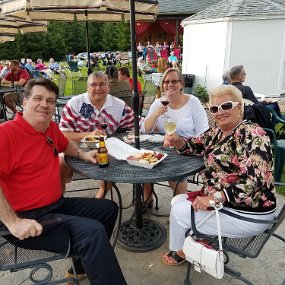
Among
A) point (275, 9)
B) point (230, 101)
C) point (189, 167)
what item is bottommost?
point (189, 167)

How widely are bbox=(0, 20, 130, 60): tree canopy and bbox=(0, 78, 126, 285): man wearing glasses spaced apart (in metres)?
27.9

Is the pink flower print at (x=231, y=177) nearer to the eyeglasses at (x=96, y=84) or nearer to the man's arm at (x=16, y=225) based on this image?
the man's arm at (x=16, y=225)

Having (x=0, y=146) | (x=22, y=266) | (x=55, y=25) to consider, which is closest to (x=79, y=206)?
(x=22, y=266)

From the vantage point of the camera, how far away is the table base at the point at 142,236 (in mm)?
2842

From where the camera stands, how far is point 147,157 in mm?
2363

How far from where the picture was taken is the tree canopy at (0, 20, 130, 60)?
108 feet

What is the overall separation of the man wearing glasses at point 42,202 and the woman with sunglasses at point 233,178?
641mm

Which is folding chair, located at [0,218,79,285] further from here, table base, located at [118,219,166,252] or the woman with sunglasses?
table base, located at [118,219,166,252]

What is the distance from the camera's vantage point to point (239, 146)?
6.82 ft

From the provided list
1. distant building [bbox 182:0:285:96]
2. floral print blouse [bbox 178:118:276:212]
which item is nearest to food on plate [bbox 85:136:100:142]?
floral print blouse [bbox 178:118:276:212]

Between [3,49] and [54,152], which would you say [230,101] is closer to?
[54,152]

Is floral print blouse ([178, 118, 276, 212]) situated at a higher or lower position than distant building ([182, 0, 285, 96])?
lower

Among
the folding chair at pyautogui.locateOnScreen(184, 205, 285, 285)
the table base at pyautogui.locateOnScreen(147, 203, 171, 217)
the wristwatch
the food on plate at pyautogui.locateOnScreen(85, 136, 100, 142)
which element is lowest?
the table base at pyautogui.locateOnScreen(147, 203, 171, 217)

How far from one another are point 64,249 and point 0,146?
0.78 meters
